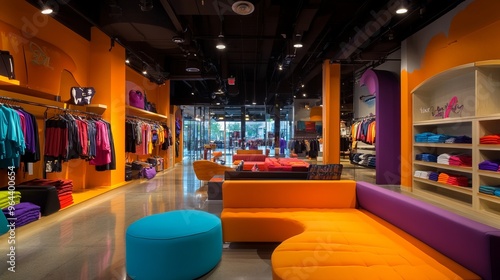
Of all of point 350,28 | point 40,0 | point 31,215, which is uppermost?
point 350,28

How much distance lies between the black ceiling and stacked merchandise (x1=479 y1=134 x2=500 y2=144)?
243cm

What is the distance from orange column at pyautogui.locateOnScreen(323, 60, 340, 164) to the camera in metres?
8.49

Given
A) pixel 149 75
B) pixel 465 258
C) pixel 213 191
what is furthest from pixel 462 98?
pixel 149 75

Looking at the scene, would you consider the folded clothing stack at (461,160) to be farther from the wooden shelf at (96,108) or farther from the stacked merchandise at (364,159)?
the wooden shelf at (96,108)

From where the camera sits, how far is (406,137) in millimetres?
6348

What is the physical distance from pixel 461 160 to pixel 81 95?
Answer: 7.65 m

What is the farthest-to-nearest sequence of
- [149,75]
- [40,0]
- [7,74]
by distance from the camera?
[149,75], [40,0], [7,74]

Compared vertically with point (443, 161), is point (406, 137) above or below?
above

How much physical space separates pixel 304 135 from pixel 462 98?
9.51 m

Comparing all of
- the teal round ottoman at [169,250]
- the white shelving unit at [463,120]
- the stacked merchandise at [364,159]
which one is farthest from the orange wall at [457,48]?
the teal round ottoman at [169,250]

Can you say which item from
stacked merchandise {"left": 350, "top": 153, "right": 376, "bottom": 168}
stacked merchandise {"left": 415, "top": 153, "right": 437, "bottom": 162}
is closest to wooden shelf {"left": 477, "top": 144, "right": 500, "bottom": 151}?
stacked merchandise {"left": 415, "top": 153, "right": 437, "bottom": 162}

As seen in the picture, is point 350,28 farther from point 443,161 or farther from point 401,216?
point 401,216

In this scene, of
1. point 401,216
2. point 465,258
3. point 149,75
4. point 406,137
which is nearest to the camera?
point 465,258

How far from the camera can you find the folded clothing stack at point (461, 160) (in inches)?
182
